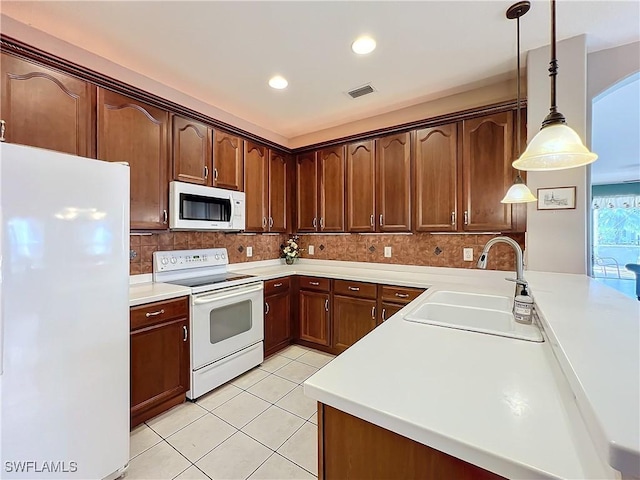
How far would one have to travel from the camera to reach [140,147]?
2178mm

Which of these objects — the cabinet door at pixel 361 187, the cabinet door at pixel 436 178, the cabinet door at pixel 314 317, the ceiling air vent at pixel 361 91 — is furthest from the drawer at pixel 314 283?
the ceiling air vent at pixel 361 91

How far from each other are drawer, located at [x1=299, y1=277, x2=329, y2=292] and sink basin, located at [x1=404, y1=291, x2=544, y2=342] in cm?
139

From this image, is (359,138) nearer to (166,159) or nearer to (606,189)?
(166,159)

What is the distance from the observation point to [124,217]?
1506mm

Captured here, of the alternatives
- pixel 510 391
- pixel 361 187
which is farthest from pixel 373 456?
pixel 361 187

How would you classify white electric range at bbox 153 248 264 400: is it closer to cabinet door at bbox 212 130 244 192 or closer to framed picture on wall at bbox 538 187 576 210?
cabinet door at bbox 212 130 244 192

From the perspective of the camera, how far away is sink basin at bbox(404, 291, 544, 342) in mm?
1476

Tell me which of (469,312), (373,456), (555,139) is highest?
(555,139)

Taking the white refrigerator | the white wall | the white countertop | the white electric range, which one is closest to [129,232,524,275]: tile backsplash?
the white electric range

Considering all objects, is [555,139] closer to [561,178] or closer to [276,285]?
[561,178]

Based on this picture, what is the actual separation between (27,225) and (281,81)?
211cm

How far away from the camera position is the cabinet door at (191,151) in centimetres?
243

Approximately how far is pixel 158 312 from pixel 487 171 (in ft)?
9.40

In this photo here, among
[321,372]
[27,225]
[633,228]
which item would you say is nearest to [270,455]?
[321,372]
